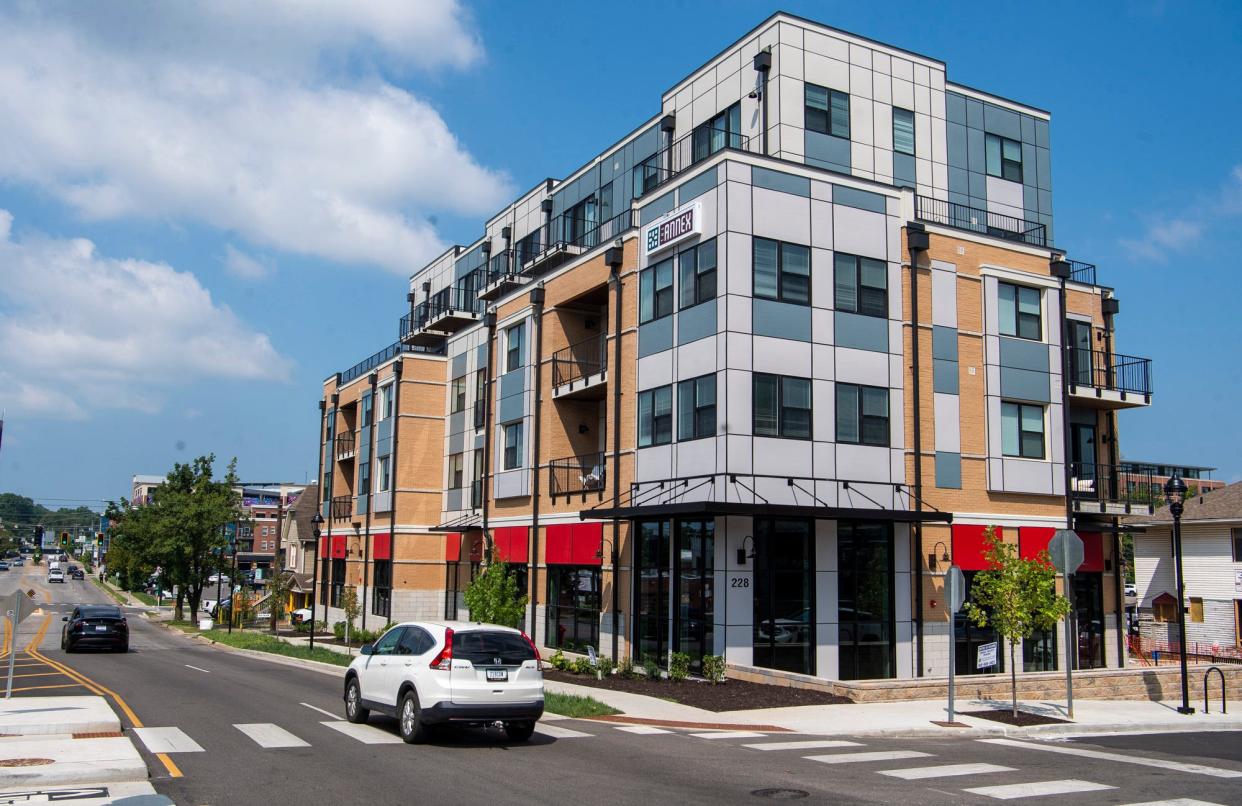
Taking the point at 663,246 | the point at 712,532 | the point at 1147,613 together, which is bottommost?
the point at 1147,613

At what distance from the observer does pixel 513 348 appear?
3806 cm

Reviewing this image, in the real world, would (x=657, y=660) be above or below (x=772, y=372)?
below

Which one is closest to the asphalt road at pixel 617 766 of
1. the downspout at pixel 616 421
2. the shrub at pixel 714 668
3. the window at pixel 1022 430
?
the shrub at pixel 714 668

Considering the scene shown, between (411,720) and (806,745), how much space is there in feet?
19.6

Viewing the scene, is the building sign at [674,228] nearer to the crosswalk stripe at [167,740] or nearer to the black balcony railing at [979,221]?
the black balcony railing at [979,221]

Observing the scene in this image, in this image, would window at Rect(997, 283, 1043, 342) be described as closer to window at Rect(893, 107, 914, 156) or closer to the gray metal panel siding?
window at Rect(893, 107, 914, 156)

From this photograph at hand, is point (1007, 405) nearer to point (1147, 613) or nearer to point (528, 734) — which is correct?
point (528, 734)

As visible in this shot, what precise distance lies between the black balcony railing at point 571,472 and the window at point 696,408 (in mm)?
5980

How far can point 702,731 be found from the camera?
698 inches

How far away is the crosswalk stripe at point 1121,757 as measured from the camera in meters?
14.1

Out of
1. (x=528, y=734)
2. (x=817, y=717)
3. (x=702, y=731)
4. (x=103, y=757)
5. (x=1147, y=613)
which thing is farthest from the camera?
(x=1147, y=613)

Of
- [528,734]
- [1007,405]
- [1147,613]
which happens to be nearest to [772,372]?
[1007,405]

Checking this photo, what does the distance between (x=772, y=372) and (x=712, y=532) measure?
4259mm

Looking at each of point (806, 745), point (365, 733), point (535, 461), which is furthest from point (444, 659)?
point (535, 461)
